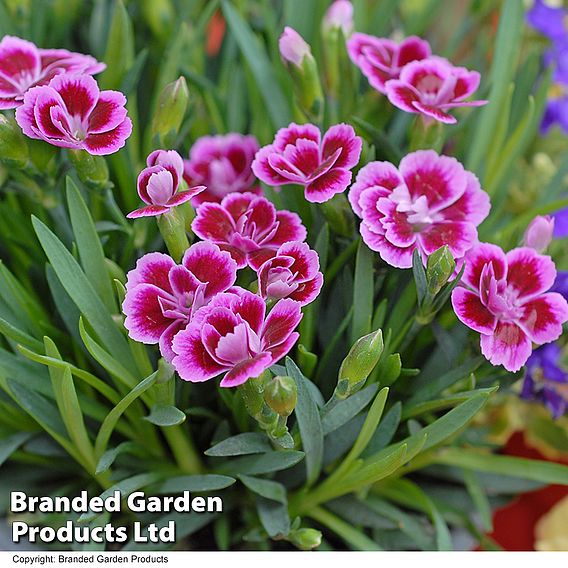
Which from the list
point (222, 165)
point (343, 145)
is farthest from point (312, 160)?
point (222, 165)

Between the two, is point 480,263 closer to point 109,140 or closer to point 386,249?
point 386,249

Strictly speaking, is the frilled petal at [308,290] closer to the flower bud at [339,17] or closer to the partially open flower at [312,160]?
the partially open flower at [312,160]

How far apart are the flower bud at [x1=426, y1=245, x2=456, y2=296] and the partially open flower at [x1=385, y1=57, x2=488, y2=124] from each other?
99mm

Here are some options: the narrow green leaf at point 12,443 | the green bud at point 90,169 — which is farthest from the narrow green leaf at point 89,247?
the narrow green leaf at point 12,443

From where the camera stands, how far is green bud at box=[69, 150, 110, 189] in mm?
430

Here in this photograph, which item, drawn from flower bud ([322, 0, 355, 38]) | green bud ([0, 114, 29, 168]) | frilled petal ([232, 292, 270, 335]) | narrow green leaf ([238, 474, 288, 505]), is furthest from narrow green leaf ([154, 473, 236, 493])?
flower bud ([322, 0, 355, 38])

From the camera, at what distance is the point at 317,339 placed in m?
0.52

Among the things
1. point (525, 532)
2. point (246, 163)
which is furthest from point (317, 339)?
point (525, 532)

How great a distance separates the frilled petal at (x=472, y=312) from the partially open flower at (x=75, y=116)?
0.20m

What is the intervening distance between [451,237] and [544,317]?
0.07 metres

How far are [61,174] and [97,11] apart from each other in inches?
9.2

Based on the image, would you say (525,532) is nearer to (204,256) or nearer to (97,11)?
(204,256)

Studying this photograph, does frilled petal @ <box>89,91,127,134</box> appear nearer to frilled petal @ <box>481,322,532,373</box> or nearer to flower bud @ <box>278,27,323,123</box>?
flower bud @ <box>278,27,323,123</box>

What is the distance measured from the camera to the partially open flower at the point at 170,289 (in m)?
0.38
